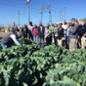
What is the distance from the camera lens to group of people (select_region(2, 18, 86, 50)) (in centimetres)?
1476

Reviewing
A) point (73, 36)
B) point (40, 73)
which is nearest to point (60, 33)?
point (73, 36)

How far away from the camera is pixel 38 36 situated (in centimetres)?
2281

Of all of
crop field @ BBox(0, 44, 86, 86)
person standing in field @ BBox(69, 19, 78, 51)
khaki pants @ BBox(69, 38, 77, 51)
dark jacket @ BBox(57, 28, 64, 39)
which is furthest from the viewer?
dark jacket @ BBox(57, 28, 64, 39)

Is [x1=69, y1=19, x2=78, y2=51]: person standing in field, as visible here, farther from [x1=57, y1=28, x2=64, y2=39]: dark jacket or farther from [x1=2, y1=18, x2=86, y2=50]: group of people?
[x1=57, y1=28, x2=64, y2=39]: dark jacket

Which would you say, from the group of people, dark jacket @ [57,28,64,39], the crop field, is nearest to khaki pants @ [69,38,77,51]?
the group of people

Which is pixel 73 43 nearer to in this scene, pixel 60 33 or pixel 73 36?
pixel 73 36

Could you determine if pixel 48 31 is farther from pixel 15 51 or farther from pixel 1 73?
pixel 1 73

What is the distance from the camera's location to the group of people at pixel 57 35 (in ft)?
48.4

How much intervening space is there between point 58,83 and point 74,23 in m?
11.1

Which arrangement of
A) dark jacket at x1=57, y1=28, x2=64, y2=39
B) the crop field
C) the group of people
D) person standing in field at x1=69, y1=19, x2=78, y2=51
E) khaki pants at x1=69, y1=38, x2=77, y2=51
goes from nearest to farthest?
the crop field < the group of people < person standing in field at x1=69, y1=19, x2=78, y2=51 < khaki pants at x1=69, y1=38, x2=77, y2=51 < dark jacket at x1=57, y1=28, x2=64, y2=39

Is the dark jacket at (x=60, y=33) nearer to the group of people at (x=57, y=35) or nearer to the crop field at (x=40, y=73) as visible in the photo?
the group of people at (x=57, y=35)

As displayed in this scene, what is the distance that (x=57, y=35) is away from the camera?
21688mm

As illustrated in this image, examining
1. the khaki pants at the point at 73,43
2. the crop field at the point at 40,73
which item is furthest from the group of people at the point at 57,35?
the crop field at the point at 40,73

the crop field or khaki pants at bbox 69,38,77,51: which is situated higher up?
the crop field
